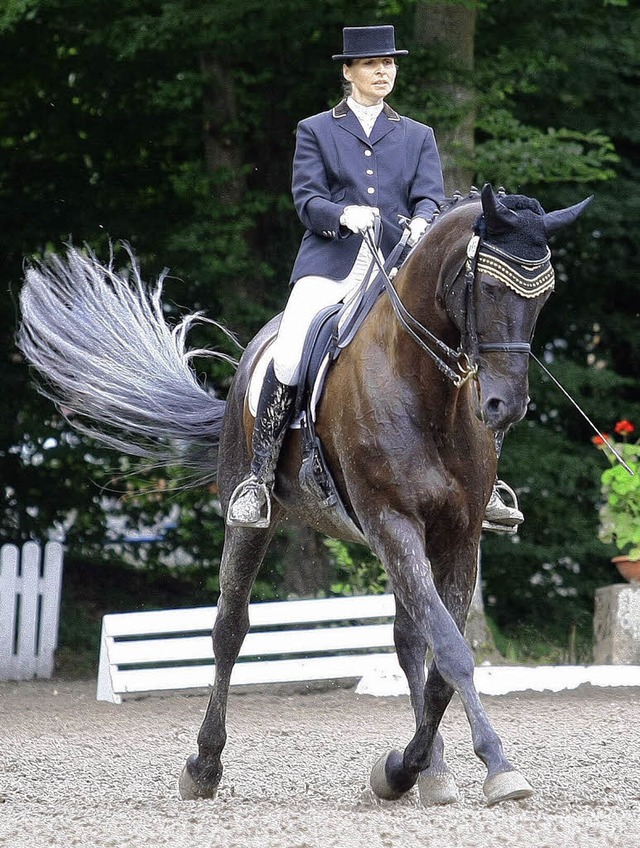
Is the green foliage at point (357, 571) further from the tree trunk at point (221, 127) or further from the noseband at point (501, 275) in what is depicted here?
the noseband at point (501, 275)

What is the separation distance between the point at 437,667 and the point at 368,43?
2725 mm

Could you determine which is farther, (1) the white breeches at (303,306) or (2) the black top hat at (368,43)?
(1) the white breeches at (303,306)

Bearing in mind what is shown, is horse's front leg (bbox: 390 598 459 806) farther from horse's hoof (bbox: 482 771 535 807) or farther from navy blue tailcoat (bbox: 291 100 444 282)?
navy blue tailcoat (bbox: 291 100 444 282)

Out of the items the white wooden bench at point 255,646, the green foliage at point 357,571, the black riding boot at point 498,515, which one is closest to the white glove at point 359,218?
the black riding boot at point 498,515

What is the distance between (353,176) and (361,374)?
1.08m

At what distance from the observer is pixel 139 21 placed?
12.6m

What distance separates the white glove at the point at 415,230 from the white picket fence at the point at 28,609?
7.60 m

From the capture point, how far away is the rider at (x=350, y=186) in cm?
632

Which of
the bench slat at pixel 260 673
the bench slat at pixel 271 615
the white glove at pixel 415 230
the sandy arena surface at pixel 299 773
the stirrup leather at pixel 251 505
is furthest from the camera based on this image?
the bench slat at pixel 271 615

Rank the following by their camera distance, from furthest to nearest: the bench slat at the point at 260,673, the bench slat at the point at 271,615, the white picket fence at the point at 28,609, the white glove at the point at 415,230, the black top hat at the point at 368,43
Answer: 1. the white picket fence at the point at 28,609
2. the bench slat at the point at 271,615
3. the bench slat at the point at 260,673
4. the black top hat at the point at 368,43
5. the white glove at the point at 415,230

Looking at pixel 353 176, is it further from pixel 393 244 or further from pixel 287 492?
pixel 287 492

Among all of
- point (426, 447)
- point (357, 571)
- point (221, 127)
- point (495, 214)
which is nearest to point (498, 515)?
point (426, 447)

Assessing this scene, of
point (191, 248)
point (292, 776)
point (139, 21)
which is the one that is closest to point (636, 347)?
point (191, 248)

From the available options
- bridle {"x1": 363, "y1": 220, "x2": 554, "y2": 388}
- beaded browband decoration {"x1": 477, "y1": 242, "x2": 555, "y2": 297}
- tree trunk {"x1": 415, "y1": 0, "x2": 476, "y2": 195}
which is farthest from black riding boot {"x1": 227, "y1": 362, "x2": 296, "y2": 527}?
tree trunk {"x1": 415, "y1": 0, "x2": 476, "y2": 195}
